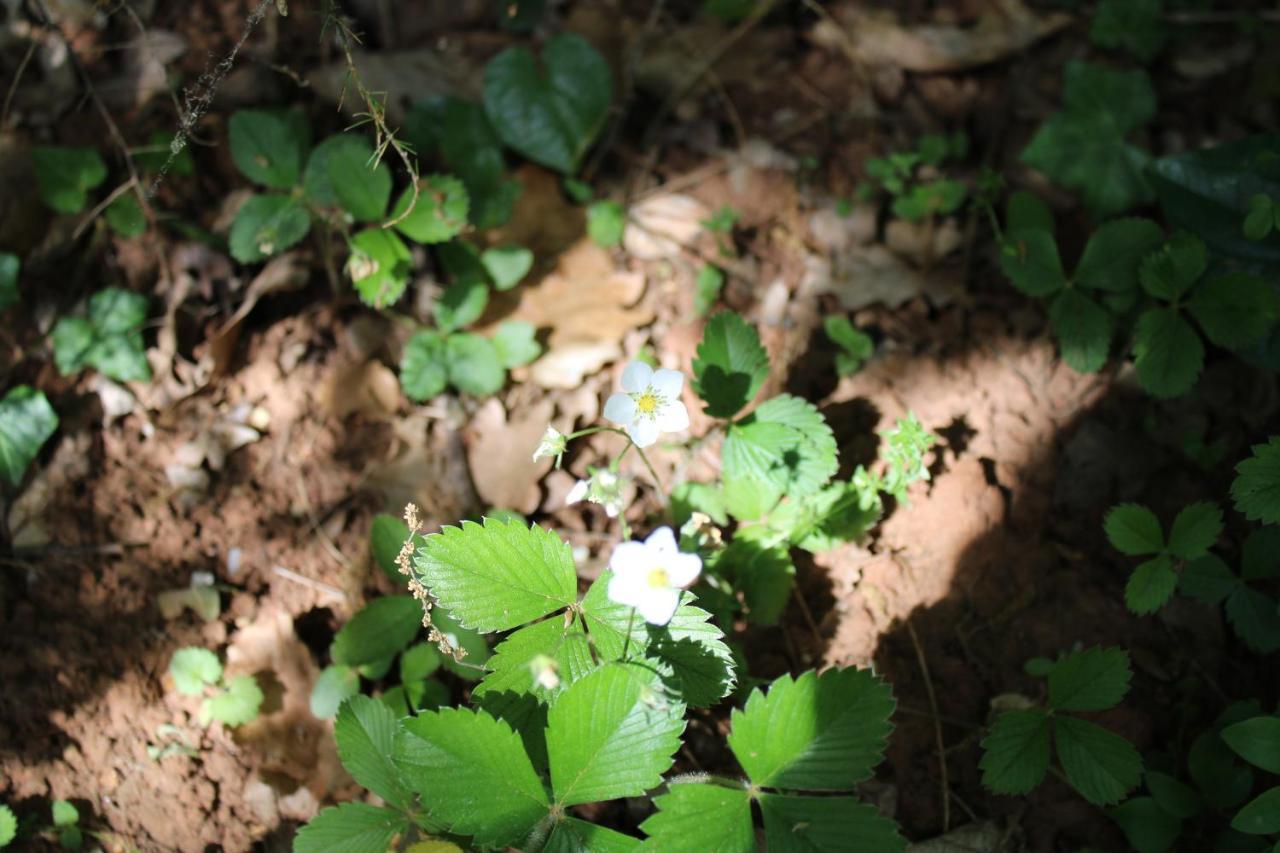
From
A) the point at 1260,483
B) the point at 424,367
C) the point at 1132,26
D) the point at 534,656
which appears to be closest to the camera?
the point at 534,656

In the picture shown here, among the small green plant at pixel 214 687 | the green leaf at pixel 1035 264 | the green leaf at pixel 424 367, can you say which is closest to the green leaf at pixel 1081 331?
the green leaf at pixel 1035 264

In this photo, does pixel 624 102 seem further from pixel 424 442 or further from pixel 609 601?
pixel 609 601

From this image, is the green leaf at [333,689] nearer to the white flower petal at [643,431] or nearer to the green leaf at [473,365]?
the green leaf at [473,365]

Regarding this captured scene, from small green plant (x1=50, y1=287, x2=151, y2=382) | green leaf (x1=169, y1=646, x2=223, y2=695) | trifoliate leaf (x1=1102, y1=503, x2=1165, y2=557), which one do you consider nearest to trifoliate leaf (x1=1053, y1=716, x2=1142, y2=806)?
trifoliate leaf (x1=1102, y1=503, x2=1165, y2=557)

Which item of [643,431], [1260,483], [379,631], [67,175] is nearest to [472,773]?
[379,631]

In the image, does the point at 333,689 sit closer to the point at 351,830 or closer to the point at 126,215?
the point at 351,830
